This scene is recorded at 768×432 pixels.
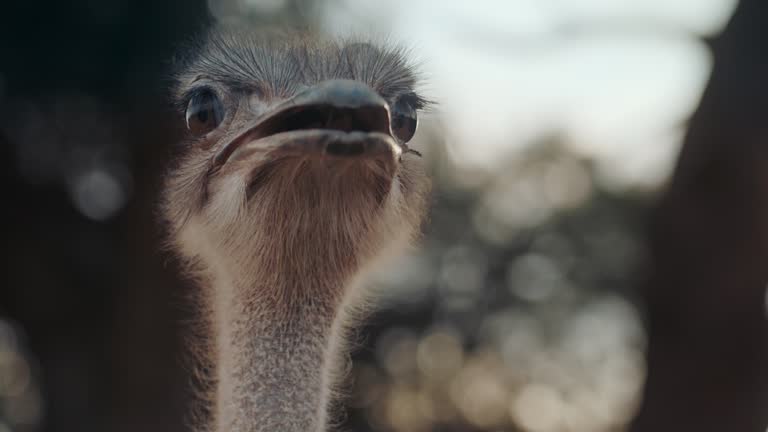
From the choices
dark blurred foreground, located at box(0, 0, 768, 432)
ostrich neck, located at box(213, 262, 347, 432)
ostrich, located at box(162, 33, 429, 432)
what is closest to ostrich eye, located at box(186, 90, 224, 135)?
ostrich, located at box(162, 33, 429, 432)

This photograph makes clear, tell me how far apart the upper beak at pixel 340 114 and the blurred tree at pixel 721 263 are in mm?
3749

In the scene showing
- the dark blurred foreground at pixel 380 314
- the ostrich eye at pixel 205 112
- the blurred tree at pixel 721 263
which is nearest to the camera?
the ostrich eye at pixel 205 112

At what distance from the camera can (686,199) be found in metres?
5.04

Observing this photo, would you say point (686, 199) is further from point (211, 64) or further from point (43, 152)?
point (43, 152)

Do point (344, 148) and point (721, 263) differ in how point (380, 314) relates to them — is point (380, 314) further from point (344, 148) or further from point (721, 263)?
point (344, 148)

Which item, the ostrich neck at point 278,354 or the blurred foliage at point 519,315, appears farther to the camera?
the blurred foliage at point 519,315

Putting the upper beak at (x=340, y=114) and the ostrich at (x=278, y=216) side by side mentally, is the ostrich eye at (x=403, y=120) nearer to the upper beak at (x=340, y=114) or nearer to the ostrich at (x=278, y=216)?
the ostrich at (x=278, y=216)

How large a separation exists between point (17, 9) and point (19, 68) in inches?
19.2

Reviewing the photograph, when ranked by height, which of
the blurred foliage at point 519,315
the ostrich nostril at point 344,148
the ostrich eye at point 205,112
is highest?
the ostrich nostril at point 344,148

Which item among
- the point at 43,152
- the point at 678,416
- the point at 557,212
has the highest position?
the point at 678,416

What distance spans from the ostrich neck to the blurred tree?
336cm

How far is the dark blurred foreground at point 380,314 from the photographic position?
191 inches

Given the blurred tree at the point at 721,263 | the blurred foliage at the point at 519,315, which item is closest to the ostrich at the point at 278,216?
the blurred tree at the point at 721,263

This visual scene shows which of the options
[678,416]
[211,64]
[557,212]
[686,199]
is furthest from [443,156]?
[557,212]
